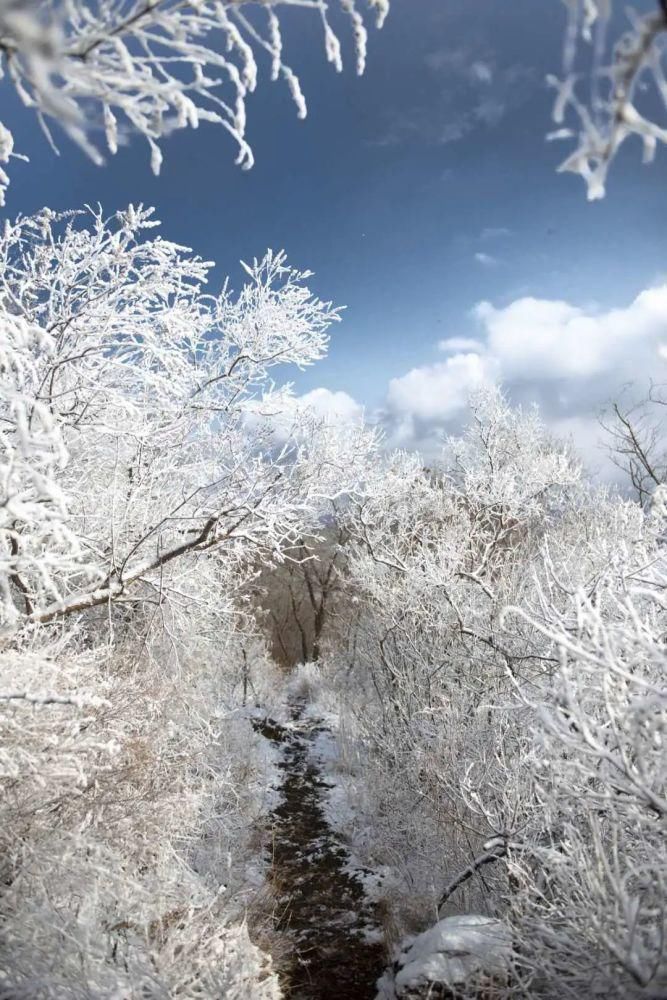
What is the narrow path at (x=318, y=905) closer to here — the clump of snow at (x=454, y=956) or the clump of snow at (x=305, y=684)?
the clump of snow at (x=454, y=956)

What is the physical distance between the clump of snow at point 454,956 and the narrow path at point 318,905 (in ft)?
7.13

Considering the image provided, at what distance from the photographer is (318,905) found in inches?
362

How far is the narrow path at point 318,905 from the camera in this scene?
726 centimetres

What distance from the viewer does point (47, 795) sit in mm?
4965

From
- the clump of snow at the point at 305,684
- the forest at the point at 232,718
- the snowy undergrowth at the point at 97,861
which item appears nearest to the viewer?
the forest at the point at 232,718

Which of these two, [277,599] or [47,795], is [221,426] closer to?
[47,795]

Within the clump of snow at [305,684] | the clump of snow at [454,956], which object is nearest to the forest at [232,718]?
the clump of snow at [454,956]

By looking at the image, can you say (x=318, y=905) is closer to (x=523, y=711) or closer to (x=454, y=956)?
(x=523, y=711)

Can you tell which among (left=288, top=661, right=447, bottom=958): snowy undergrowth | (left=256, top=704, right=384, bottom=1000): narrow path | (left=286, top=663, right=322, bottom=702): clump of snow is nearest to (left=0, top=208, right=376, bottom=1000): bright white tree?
(left=256, top=704, right=384, bottom=1000): narrow path

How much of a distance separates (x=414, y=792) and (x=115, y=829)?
259 inches

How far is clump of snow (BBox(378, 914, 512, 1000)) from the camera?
479 cm

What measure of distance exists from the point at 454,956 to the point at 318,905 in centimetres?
508

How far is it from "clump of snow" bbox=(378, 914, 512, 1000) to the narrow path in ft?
7.13

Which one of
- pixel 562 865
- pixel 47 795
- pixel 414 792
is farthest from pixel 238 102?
pixel 414 792
